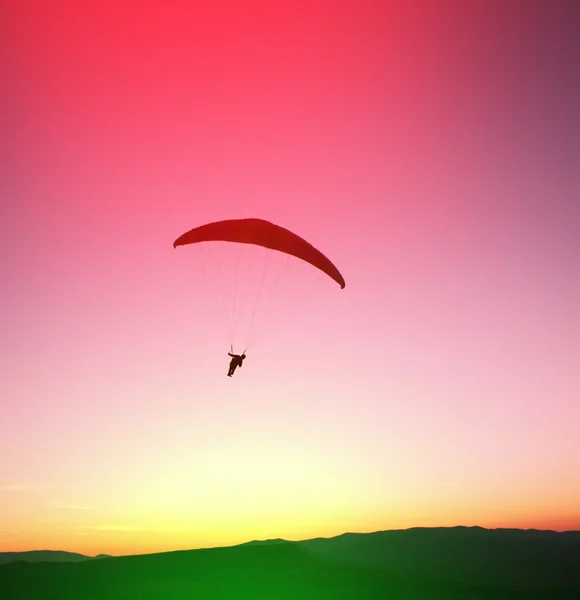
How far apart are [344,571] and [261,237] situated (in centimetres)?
9926

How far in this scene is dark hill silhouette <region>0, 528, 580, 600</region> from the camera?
3354 inches

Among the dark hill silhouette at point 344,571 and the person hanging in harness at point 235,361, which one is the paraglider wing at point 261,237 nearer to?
the person hanging in harness at point 235,361

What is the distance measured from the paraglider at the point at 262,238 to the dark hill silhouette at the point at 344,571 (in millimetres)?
69373

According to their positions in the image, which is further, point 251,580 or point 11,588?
point 251,580

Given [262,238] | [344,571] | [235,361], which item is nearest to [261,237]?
[262,238]

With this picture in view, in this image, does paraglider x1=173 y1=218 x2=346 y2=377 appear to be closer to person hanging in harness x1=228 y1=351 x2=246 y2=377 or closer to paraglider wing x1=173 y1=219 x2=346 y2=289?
paraglider wing x1=173 y1=219 x2=346 y2=289

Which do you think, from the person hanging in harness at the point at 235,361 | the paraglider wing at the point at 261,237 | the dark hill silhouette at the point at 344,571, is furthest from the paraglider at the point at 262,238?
the dark hill silhouette at the point at 344,571

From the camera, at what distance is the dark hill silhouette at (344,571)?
279ft

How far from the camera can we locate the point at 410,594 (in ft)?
337

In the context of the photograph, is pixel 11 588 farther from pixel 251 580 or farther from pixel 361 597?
pixel 361 597

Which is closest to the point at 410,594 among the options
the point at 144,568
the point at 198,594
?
the point at 198,594

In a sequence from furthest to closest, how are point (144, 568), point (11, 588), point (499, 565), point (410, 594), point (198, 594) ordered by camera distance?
point (499, 565) < point (410, 594) < point (144, 568) < point (198, 594) < point (11, 588)

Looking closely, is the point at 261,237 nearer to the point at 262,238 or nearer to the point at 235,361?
the point at 262,238

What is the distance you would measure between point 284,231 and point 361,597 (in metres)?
87.4
